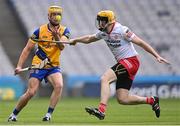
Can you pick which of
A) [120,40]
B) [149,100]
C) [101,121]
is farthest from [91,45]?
[120,40]

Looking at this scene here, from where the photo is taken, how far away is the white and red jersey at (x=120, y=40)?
1562 centimetres

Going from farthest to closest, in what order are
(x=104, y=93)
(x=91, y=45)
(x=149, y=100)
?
1. (x=91, y=45)
2. (x=149, y=100)
3. (x=104, y=93)

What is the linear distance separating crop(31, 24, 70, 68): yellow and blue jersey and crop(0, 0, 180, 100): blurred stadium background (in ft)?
57.1

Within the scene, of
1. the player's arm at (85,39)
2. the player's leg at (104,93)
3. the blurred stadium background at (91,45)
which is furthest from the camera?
the blurred stadium background at (91,45)

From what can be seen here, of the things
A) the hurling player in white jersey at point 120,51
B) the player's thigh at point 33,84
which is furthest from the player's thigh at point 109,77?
the player's thigh at point 33,84

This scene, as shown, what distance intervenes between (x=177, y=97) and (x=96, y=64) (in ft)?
20.0

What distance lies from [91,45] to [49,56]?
23329 millimetres

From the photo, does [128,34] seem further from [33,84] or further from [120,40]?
[33,84]

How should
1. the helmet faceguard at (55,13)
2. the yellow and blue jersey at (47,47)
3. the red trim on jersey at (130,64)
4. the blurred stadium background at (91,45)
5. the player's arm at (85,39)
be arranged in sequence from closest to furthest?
the red trim on jersey at (130,64)
the player's arm at (85,39)
the helmet faceguard at (55,13)
the yellow and blue jersey at (47,47)
the blurred stadium background at (91,45)

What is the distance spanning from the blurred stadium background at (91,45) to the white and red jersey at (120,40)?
1838 cm

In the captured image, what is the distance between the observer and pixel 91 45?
131 ft

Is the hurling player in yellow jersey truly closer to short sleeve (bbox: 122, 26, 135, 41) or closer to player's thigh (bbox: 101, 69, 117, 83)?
player's thigh (bbox: 101, 69, 117, 83)

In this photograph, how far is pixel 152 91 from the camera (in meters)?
34.3

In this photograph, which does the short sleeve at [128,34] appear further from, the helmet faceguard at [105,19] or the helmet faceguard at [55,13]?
the helmet faceguard at [55,13]
